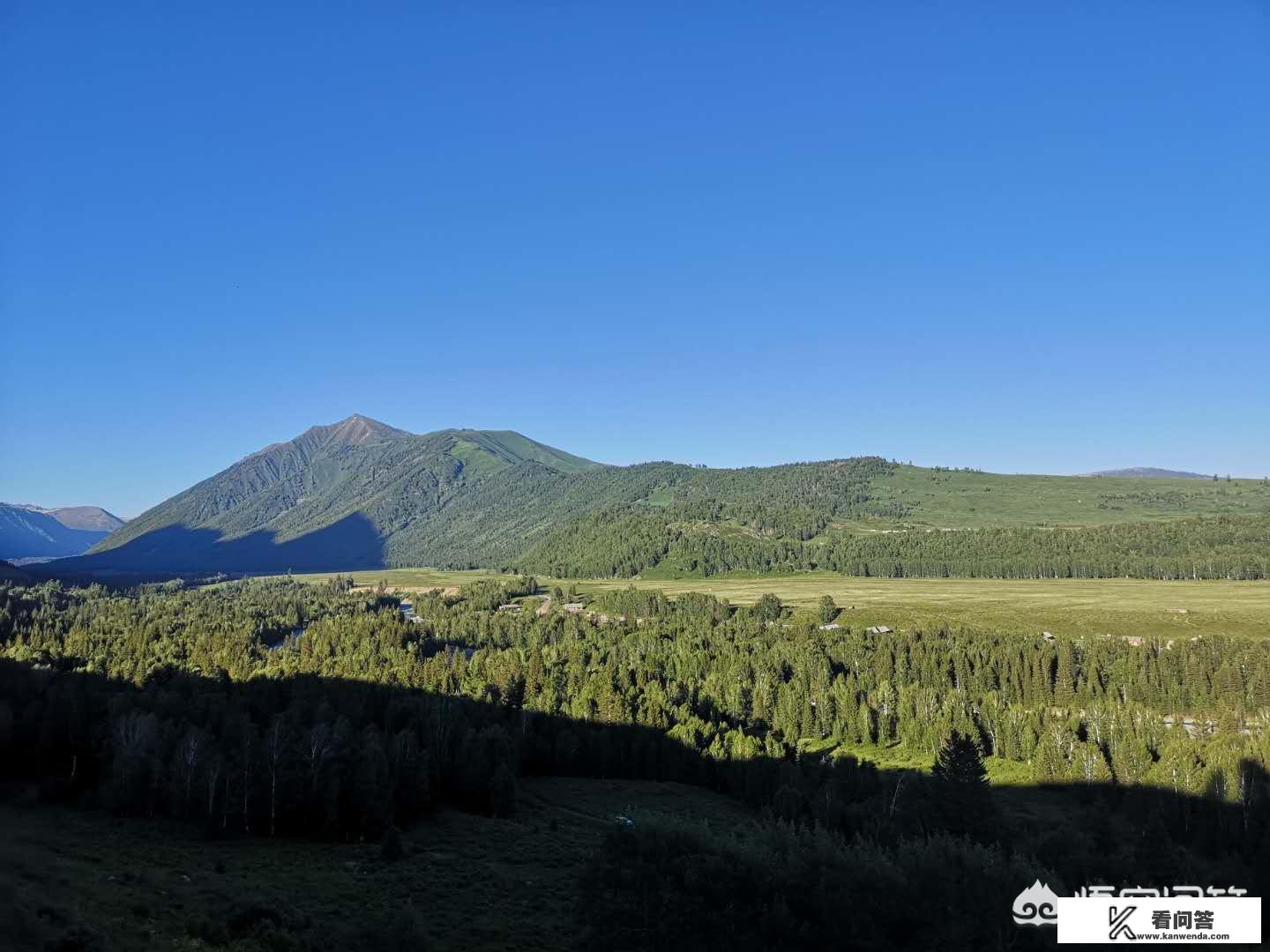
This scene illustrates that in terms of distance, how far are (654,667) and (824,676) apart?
36882mm

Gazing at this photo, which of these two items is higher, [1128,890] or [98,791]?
[1128,890]

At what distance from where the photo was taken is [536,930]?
48688 mm

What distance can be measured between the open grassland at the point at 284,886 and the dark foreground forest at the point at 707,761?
2.00 ft

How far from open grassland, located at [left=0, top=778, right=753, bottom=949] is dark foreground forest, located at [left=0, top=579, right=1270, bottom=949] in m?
0.61

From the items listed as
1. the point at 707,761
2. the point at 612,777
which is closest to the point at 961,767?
the point at 707,761

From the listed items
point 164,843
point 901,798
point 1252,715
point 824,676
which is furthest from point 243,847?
point 1252,715

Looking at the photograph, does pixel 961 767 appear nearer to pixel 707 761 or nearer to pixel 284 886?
pixel 707 761

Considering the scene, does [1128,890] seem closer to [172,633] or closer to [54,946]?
[54,946]

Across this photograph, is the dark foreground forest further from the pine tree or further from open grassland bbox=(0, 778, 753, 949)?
open grassland bbox=(0, 778, 753, 949)

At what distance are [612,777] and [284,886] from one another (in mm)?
63710

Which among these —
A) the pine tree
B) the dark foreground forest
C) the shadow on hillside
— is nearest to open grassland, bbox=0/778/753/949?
the dark foreground forest

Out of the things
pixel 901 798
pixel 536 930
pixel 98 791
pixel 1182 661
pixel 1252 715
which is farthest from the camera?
pixel 1182 661

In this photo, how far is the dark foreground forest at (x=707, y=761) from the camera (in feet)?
146

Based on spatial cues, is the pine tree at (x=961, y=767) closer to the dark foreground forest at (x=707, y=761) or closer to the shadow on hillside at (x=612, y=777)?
the dark foreground forest at (x=707, y=761)
